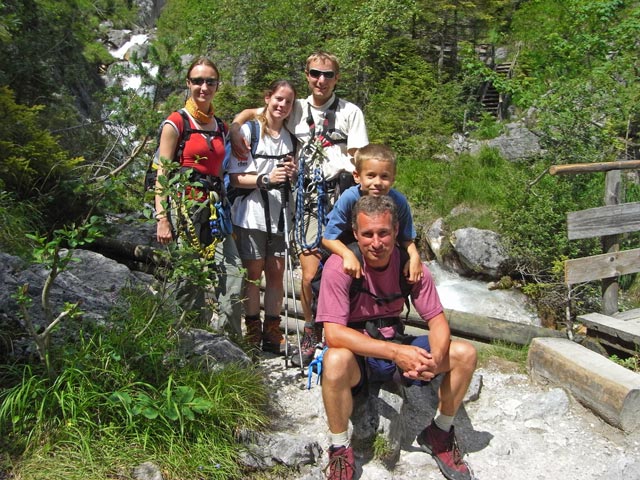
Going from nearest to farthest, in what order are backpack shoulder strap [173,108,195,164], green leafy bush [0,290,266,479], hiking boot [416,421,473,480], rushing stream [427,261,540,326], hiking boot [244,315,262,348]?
green leafy bush [0,290,266,479] < hiking boot [416,421,473,480] < backpack shoulder strap [173,108,195,164] < hiking boot [244,315,262,348] < rushing stream [427,261,540,326]

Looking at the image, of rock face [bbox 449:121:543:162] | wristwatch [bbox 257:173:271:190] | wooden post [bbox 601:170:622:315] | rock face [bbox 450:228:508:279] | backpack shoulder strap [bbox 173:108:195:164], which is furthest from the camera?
rock face [bbox 449:121:543:162]

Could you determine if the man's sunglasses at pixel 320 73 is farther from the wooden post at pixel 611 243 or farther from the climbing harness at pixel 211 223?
the wooden post at pixel 611 243

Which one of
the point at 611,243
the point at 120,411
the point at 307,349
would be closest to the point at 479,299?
the point at 611,243

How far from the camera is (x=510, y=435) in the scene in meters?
3.80

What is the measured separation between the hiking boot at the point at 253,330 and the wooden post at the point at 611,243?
3.84m

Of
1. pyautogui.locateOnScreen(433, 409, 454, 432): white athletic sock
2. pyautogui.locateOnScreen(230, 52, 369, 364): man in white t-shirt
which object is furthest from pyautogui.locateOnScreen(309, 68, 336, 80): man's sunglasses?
pyautogui.locateOnScreen(433, 409, 454, 432): white athletic sock

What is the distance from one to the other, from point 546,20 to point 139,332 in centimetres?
1756

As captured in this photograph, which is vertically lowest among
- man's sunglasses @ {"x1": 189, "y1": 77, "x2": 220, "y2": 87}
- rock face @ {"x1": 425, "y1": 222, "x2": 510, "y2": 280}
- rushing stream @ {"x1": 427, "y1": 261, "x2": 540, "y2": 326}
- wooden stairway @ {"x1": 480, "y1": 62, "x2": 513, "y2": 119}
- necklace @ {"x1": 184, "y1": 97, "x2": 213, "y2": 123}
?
rushing stream @ {"x1": 427, "y1": 261, "x2": 540, "y2": 326}

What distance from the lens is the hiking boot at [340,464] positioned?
303 cm

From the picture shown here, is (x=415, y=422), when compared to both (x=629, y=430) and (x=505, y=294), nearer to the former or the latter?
(x=629, y=430)

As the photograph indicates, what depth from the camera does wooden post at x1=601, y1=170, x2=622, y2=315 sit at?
20.1ft

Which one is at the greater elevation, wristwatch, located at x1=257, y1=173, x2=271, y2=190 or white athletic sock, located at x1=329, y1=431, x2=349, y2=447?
wristwatch, located at x1=257, y1=173, x2=271, y2=190

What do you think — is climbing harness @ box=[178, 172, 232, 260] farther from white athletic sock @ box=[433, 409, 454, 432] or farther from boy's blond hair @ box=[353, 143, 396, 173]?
white athletic sock @ box=[433, 409, 454, 432]

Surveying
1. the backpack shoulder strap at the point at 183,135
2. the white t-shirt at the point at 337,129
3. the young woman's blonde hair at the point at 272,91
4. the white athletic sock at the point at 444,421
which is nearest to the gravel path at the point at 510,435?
the white athletic sock at the point at 444,421
